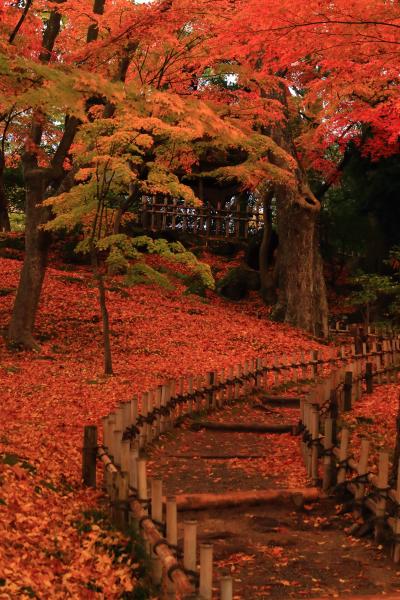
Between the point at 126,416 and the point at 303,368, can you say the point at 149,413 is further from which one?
the point at 303,368

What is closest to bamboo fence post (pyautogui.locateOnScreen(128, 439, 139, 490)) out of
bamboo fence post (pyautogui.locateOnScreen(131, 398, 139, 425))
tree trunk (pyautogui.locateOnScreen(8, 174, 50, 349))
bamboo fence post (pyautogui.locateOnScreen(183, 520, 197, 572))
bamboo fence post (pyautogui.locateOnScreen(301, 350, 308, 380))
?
bamboo fence post (pyautogui.locateOnScreen(183, 520, 197, 572))

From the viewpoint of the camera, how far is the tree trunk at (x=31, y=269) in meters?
15.2

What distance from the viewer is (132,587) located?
17.2ft

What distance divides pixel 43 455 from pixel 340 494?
3294 millimetres

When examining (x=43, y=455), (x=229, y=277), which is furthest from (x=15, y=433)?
(x=229, y=277)

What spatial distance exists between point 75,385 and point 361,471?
22.3 feet

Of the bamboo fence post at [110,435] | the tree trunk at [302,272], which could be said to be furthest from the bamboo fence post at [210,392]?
the tree trunk at [302,272]

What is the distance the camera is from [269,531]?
262 inches

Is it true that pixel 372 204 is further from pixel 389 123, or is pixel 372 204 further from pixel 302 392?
pixel 302 392

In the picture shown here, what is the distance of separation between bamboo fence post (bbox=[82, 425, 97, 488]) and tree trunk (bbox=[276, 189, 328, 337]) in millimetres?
15079

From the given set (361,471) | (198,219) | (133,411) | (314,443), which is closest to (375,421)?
(314,443)

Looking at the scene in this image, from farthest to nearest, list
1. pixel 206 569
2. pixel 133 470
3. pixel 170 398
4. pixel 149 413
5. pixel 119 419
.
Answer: pixel 170 398, pixel 149 413, pixel 119 419, pixel 133 470, pixel 206 569

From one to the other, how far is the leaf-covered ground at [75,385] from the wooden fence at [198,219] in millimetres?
5986

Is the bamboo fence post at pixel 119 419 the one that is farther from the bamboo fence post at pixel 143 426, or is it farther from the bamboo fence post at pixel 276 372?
the bamboo fence post at pixel 276 372
